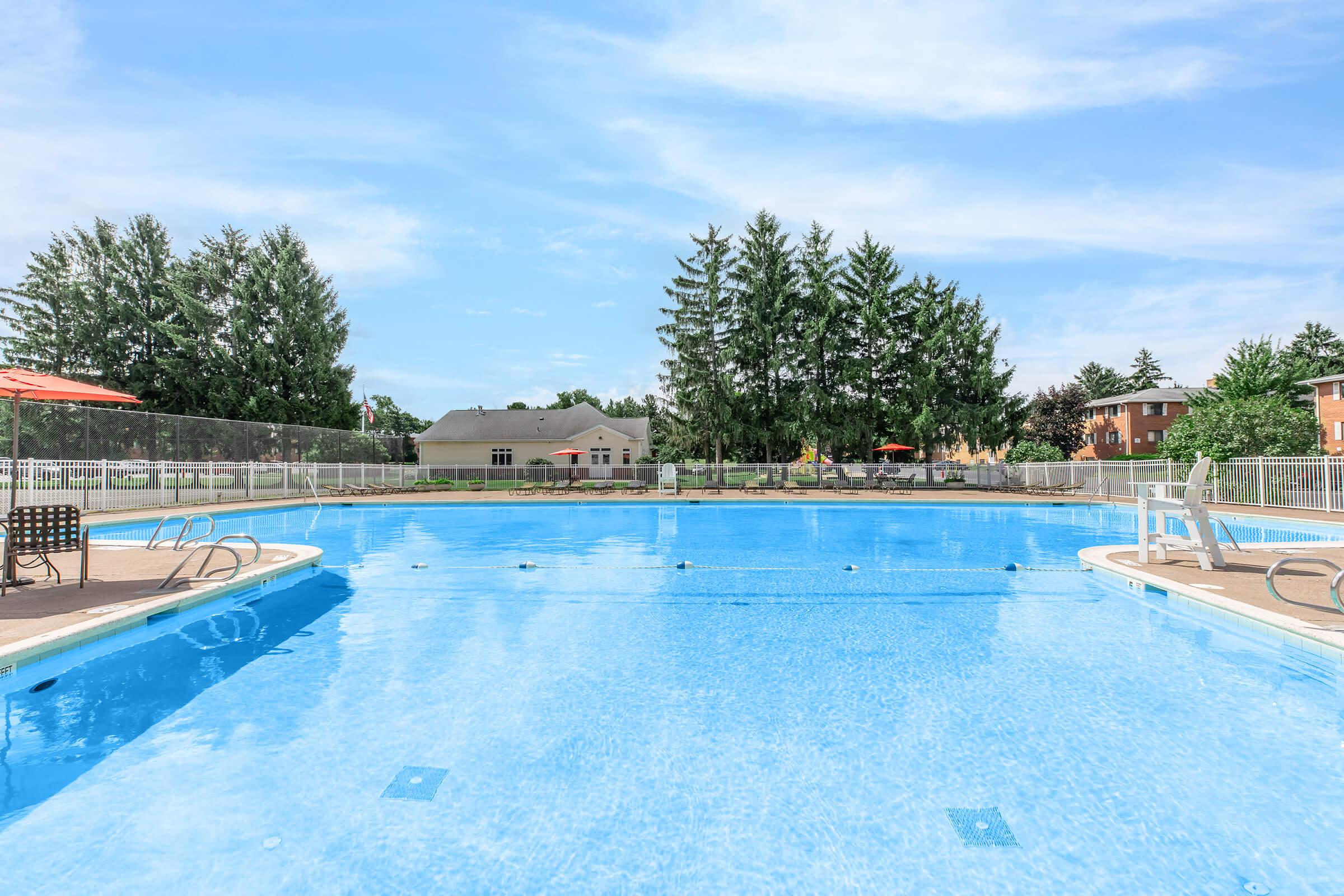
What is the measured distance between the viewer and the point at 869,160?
43.6ft

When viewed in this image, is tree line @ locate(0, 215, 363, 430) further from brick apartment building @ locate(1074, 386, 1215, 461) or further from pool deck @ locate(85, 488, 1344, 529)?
brick apartment building @ locate(1074, 386, 1215, 461)

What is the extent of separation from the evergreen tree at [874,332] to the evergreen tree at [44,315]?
44684 millimetres

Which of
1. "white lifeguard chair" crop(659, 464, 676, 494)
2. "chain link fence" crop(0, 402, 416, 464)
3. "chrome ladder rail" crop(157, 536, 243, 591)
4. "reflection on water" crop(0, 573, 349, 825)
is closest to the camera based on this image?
"reflection on water" crop(0, 573, 349, 825)

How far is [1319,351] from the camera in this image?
56.9m

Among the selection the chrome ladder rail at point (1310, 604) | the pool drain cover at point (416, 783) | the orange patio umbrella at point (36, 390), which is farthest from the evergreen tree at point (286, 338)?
the chrome ladder rail at point (1310, 604)

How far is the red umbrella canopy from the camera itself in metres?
7.74

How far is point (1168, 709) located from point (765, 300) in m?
31.9

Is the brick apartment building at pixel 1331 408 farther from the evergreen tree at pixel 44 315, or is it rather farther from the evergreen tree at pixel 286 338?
the evergreen tree at pixel 44 315

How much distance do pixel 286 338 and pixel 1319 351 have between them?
82.6 metres

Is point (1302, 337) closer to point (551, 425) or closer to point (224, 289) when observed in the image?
point (551, 425)

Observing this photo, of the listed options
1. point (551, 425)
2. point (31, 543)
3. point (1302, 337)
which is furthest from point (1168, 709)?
point (1302, 337)

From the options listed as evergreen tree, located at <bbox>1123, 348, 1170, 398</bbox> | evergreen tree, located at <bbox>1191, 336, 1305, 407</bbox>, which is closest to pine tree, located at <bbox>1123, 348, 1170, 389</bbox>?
evergreen tree, located at <bbox>1123, 348, 1170, 398</bbox>

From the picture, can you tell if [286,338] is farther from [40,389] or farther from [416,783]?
[416,783]

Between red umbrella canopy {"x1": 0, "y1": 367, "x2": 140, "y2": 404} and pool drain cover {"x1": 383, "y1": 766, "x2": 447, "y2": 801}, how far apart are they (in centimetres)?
705
